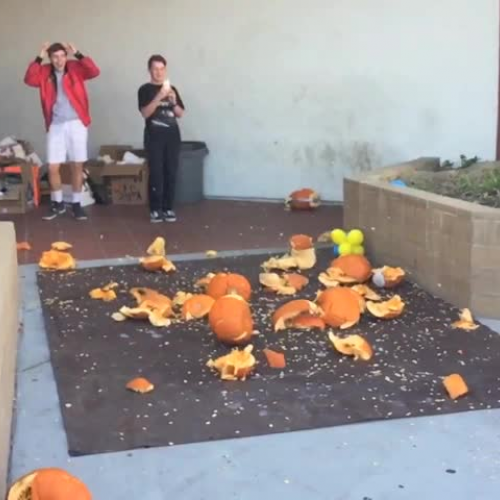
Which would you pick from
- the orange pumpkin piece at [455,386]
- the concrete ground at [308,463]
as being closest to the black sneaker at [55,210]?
the concrete ground at [308,463]

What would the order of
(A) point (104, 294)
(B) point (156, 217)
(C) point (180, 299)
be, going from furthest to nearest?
(B) point (156, 217) → (A) point (104, 294) → (C) point (180, 299)

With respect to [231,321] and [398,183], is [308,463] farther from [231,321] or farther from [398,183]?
[398,183]

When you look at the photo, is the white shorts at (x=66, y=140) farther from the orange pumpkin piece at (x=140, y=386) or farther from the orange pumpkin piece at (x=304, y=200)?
the orange pumpkin piece at (x=140, y=386)

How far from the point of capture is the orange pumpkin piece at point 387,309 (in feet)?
16.0

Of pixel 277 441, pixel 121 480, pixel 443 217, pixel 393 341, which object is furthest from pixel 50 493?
pixel 443 217

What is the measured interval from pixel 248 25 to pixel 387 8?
4.63 ft

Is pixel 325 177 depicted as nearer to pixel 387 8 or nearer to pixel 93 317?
pixel 387 8

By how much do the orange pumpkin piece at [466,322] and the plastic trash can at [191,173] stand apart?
15.5 feet

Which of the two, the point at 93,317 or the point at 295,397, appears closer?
the point at 295,397

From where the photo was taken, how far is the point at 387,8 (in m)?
8.19

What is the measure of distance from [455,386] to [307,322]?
1.11m

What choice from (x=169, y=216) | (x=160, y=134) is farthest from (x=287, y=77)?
(x=169, y=216)

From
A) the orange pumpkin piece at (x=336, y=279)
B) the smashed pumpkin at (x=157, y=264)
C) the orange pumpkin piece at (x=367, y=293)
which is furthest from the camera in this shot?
the smashed pumpkin at (x=157, y=264)

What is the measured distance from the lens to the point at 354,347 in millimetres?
4277
